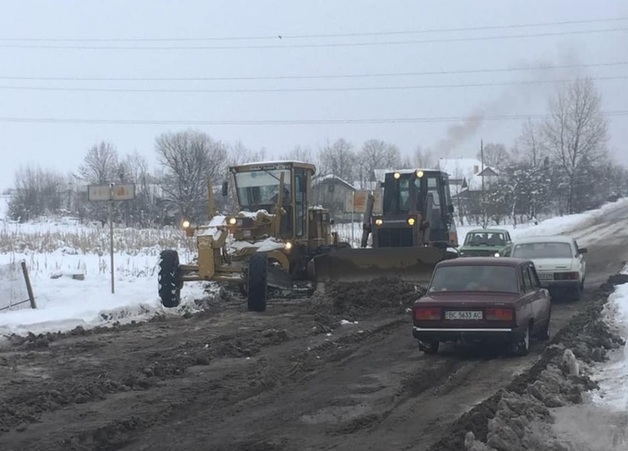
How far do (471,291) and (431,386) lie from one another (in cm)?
271

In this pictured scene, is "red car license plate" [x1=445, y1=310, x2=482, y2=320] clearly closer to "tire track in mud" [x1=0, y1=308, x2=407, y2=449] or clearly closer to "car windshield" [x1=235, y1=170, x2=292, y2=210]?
"tire track in mud" [x1=0, y1=308, x2=407, y2=449]

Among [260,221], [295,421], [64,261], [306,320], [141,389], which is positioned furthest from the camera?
[64,261]

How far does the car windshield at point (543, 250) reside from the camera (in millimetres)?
20219

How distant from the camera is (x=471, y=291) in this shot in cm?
1230

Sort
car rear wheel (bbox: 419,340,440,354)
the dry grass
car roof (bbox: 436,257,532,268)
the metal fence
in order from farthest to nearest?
the dry grass → the metal fence → car roof (bbox: 436,257,532,268) → car rear wheel (bbox: 419,340,440,354)

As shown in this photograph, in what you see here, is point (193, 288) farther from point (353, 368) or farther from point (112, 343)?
point (353, 368)

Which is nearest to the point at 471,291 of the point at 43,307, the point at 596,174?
the point at 43,307

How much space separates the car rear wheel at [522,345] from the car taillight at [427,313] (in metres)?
1.18

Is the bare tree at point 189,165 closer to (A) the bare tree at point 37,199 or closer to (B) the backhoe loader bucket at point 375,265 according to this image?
(A) the bare tree at point 37,199

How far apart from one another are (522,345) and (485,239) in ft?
52.2

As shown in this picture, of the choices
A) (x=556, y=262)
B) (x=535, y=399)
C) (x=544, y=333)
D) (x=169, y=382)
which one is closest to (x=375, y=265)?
(x=556, y=262)

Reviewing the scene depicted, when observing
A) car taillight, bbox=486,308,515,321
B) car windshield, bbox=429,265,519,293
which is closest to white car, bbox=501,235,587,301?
car windshield, bbox=429,265,519,293

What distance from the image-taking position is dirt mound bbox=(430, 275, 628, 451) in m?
7.12

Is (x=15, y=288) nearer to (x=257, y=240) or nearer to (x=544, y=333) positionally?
(x=257, y=240)
